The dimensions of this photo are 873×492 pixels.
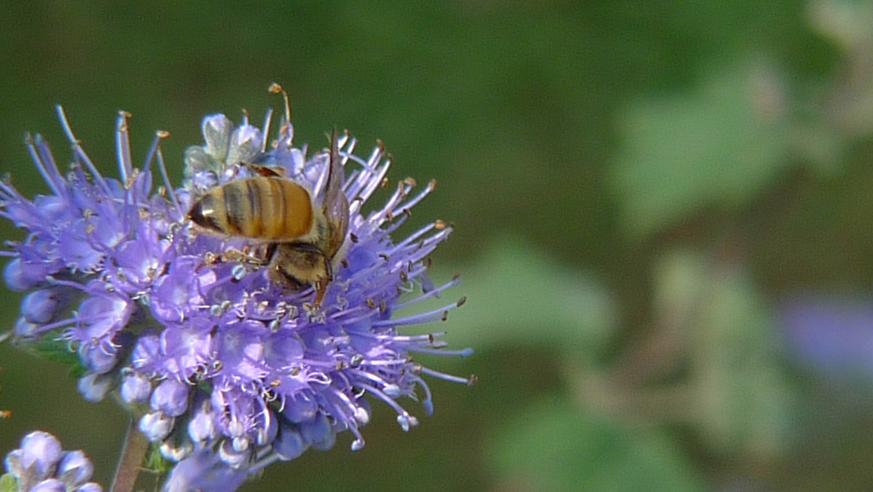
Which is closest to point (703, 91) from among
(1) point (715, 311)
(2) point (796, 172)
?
(2) point (796, 172)

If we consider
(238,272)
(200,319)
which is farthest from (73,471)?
(238,272)

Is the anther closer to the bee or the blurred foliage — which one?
the bee

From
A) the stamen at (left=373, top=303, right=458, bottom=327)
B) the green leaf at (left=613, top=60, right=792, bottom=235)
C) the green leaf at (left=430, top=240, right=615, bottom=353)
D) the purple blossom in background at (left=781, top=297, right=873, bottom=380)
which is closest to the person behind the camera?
the stamen at (left=373, top=303, right=458, bottom=327)

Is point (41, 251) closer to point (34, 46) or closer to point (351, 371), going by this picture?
point (351, 371)

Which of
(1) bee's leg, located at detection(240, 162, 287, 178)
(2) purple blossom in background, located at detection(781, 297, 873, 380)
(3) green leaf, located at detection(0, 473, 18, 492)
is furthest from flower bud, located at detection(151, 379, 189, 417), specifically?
(2) purple blossom in background, located at detection(781, 297, 873, 380)

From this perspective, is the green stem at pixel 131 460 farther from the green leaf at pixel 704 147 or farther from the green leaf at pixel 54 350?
the green leaf at pixel 704 147
